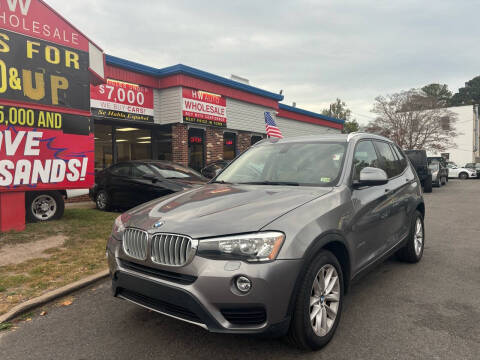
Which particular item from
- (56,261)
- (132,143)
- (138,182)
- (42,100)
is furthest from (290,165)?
(132,143)

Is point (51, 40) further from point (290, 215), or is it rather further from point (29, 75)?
point (290, 215)

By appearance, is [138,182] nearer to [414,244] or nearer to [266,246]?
[414,244]

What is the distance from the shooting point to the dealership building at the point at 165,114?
12469 millimetres

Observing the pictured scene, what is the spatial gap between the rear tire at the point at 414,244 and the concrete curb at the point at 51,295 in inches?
153

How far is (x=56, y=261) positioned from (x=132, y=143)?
9716mm

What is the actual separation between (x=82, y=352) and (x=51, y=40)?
6437 mm

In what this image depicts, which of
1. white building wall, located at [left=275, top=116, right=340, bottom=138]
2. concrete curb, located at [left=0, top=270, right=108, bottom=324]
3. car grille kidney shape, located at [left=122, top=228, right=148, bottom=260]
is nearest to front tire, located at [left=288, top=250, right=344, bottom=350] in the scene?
car grille kidney shape, located at [left=122, top=228, right=148, bottom=260]

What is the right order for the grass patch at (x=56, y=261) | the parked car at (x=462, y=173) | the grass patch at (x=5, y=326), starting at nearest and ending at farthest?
1. the grass patch at (x=5, y=326)
2. the grass patch at (x=56, y=261)
3. the parked car at (x=462, y=173)

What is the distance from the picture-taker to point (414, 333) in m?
3.03

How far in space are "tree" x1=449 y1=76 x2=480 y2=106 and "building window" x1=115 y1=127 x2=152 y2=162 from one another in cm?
8153

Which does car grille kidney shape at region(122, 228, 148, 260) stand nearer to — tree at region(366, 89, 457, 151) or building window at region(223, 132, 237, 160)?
building window at region(223, 132, 237, 160)

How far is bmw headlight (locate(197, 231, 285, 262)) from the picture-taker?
2.39m

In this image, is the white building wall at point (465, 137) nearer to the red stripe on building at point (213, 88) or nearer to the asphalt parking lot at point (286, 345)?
the red stripe on building at point (213, 88)

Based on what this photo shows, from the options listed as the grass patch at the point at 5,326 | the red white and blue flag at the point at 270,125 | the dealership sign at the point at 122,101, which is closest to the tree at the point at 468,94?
the red white and blue flag at the point at 270,125
